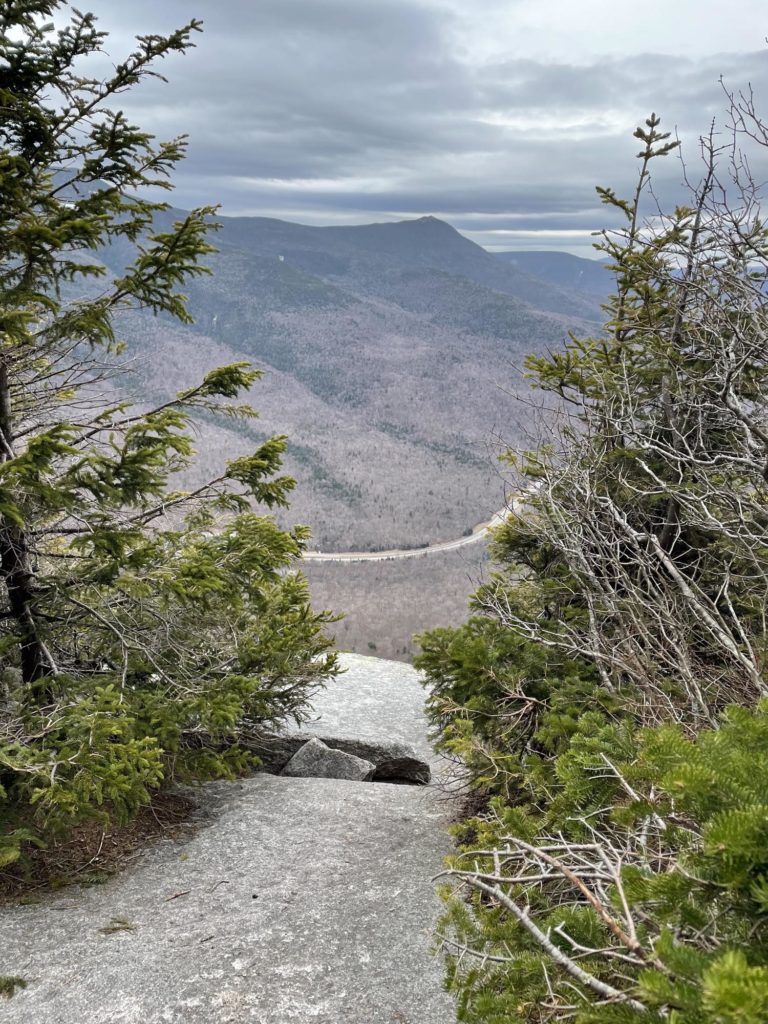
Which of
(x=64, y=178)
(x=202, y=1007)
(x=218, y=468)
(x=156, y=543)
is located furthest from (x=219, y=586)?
(x=218, y=468)

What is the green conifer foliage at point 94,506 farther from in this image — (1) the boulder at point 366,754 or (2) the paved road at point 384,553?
(2) the paved road at point 384,553

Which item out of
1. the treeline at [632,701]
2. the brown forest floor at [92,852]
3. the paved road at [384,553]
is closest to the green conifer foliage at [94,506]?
the brown forest floor at [92,852]

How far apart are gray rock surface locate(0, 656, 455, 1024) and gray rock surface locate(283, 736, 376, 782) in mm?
2389

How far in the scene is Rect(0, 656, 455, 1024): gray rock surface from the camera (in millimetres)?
4750

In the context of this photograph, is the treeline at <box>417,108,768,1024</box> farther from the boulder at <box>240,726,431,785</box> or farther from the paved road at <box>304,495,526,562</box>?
the paved road at <box>304,495,526,562</box>

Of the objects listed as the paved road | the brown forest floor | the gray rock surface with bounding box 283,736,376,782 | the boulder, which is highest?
the brown forest floor

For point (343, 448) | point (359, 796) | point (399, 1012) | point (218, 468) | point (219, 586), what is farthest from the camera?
point (343, 448)

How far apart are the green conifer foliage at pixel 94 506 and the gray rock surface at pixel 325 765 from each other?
2914 millimetres

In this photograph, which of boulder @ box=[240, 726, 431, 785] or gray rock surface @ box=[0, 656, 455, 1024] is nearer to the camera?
gray rock surface @ box=[0, 656, 455, 1024]

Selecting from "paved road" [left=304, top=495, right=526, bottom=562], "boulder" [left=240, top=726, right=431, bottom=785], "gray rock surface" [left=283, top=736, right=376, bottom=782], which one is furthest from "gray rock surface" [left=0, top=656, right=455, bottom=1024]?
"paved road" [left=304, top=495, right=526, bottom=562]

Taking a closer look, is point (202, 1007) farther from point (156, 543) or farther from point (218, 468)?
point (218, 468)

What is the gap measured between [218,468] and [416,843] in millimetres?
134582

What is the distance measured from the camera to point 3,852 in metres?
5.66

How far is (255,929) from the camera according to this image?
565 cm
